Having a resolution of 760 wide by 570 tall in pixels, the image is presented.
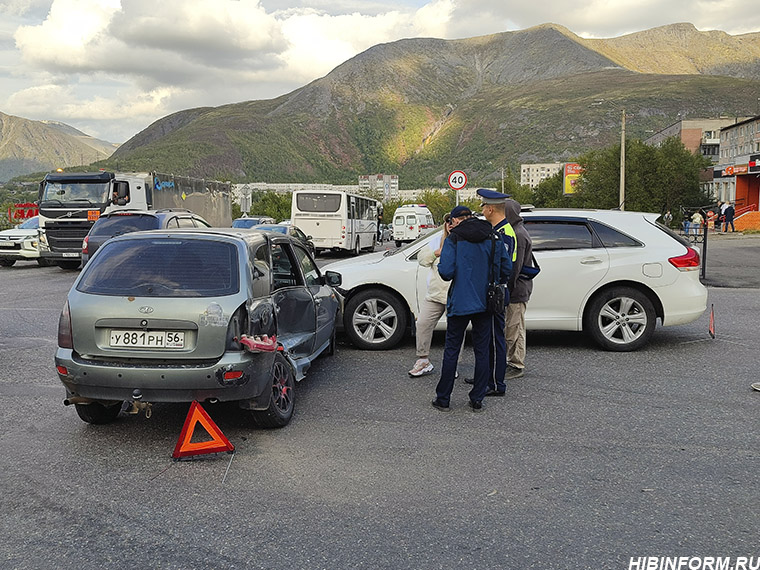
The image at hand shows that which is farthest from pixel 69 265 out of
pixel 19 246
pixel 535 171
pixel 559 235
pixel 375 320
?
pixel 535 171

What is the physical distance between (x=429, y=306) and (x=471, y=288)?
4.45 feet

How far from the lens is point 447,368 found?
19.5 feet

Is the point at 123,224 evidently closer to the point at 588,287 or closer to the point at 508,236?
the point at 588,287

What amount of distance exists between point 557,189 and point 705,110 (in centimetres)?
10221

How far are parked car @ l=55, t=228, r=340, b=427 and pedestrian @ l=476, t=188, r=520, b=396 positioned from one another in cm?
189

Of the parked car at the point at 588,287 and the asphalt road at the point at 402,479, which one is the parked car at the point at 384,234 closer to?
the parked car at the point at 588,287

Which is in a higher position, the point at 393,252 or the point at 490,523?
the point at 393,252

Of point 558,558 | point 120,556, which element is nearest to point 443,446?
point 558,558

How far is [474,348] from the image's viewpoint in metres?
6.01

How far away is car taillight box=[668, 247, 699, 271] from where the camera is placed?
8523 mm

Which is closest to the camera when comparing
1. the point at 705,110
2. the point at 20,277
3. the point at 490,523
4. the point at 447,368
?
the point at 490,523

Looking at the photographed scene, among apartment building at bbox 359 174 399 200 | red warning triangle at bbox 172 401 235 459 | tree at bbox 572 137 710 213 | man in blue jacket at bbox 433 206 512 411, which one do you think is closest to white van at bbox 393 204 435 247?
tree at bbox 572 137 710 213

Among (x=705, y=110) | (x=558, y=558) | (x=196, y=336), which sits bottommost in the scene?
(x=558, y=558)

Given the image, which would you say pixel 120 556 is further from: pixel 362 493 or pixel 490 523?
pixel 490 523
